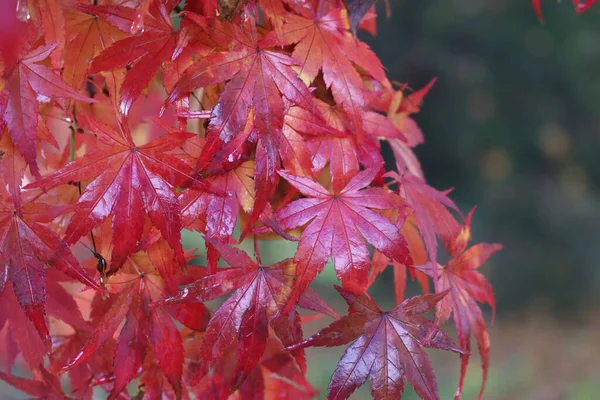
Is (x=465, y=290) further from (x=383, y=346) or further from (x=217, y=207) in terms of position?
(x=217, y=207)

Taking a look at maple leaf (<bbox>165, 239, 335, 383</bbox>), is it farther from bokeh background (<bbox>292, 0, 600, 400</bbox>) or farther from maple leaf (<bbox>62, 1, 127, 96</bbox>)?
bokeh background (<bbox>292, 0, 600, 400</bbox>)

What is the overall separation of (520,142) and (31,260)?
342cm

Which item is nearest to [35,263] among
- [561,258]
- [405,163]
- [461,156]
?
[405,163]

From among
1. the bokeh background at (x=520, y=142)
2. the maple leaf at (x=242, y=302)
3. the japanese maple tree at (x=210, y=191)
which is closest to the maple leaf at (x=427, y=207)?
the japanese maple tree at (x=210, y=191)

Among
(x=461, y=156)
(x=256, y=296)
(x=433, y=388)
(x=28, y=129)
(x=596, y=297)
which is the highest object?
(x=28, y=129)

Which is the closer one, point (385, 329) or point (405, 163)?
point (385, 329)

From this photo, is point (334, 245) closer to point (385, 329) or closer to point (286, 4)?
point (385, 329)

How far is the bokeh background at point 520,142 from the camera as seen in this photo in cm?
340

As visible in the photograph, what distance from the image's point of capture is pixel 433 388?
61 centimetres

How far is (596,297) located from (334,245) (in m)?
3.48

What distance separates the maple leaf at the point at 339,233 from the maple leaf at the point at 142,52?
0.17 meters

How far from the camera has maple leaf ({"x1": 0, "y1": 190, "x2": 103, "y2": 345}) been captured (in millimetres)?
550

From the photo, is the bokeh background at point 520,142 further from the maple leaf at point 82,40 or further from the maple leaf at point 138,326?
the maple leaf at point 82,40

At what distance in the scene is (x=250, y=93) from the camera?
0.58 metres
